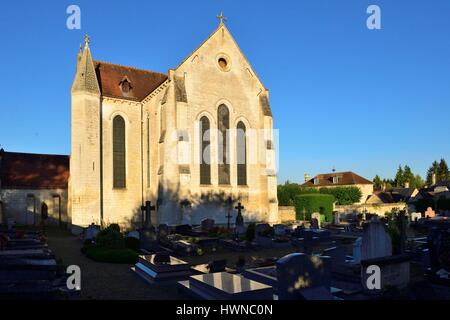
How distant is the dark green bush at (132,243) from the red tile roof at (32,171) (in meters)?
14.9

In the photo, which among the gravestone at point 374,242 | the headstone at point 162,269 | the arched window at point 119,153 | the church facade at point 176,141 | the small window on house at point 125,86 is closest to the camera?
the gravestone at point 374,242

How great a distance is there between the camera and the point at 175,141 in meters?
25.4

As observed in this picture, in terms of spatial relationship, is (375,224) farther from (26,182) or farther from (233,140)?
(26,182)

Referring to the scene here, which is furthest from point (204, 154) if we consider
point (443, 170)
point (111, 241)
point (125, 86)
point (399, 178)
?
point (443, 170)

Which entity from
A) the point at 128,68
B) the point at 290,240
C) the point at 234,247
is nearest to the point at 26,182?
the point at 128,68

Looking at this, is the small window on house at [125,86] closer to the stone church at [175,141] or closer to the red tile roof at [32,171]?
the stone church at [175,141]

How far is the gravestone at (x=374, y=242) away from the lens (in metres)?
9.65

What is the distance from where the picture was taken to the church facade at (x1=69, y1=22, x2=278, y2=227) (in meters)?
25.0

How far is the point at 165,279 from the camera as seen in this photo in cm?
1002

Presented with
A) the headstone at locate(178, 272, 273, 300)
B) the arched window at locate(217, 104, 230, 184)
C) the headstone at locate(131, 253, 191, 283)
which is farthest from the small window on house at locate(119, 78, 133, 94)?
the headstone at locate(178, 272, 273, 300)

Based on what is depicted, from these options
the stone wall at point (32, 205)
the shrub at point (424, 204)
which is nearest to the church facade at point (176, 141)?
the stone wall at point (32, 205)

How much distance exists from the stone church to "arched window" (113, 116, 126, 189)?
8cm

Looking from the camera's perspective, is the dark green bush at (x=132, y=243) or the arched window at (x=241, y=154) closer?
the dark green bush at (x=132, y=243)

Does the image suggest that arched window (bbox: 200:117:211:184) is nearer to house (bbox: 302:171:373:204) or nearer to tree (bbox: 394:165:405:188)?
house (bbox: 302:171:373:204)
